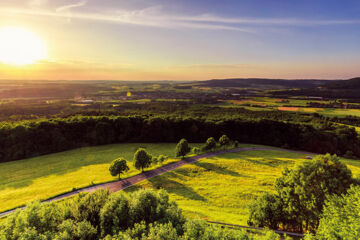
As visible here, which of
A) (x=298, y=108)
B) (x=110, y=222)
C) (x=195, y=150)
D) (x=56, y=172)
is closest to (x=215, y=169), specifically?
(x=195, y=150)

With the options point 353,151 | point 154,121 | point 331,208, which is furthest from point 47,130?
point 353,151

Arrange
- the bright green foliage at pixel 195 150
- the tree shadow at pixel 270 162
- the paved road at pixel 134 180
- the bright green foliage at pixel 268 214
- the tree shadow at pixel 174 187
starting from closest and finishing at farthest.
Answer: the bright green foliage at pixel 268 214, the tree shadow at pixel 174 187, the paved road at pixel 134 180, the tree shadow at pixel 270 162, the bright green foliage at pixel 195 150

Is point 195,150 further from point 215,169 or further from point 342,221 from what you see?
point 342,221

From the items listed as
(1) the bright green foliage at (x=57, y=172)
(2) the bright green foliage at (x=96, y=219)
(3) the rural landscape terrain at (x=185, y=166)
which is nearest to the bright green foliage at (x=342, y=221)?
(3) the rural landscape terrain at (x=185, y=166)

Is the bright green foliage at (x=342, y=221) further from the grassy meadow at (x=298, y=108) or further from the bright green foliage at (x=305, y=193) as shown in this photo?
the grassy meadow at (x=298, y=108)

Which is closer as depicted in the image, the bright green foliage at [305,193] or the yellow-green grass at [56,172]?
the bright green foliage at [305,193]

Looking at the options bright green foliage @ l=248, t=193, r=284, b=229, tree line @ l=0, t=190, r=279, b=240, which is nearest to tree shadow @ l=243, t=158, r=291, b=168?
bright green foliage @ l=248, t=193, r=284, b=229
